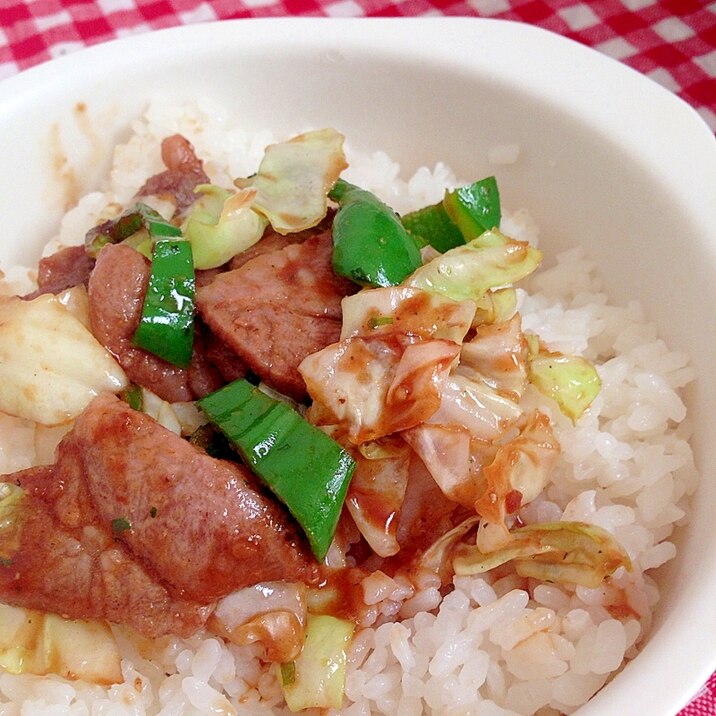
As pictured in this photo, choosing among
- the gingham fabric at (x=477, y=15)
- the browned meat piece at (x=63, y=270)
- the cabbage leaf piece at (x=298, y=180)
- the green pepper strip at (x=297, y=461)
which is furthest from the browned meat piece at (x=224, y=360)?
the gingham fabric at (x=477, y=15)

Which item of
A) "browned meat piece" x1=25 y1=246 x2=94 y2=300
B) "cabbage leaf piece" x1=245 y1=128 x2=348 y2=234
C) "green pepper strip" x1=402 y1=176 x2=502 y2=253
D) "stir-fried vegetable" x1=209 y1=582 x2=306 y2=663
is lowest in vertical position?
"stir-fried vegetable" x1=209 y1=582 x2=306 y2=663

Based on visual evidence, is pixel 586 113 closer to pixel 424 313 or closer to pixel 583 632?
pixel 424 313

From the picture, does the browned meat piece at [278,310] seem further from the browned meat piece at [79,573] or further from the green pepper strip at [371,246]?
the browned meat piece at [79,573]

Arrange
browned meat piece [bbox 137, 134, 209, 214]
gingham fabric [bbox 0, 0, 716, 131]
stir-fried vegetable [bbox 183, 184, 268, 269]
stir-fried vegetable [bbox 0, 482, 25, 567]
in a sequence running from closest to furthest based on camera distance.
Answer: stir-fried vegetable [bbox 0, 482, 25, 567] < stir-fried vegetable [bbox 183, 184, 268, 269] < browned meat piece [bbox 137, 134, 209, 214] < gingham fabric [bbox 0, 0, 716, 131]

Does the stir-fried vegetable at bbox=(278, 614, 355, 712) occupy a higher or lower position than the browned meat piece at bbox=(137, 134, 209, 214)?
lower

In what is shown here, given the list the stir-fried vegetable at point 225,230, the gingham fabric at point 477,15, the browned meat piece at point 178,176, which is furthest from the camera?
the gingham fabric at point 477,15

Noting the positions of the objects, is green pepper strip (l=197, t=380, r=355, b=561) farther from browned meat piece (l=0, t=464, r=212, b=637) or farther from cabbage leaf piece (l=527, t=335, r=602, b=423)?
cabbage leaf piece (l=527, t=335, r=602, b=423)

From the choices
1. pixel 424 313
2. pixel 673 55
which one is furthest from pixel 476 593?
pixel 673 55

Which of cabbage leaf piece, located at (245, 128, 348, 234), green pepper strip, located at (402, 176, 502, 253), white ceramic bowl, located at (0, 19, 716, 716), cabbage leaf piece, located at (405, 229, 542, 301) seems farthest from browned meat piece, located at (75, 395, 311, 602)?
white ceramic bowl, located at (0, 19, 716, 716)
